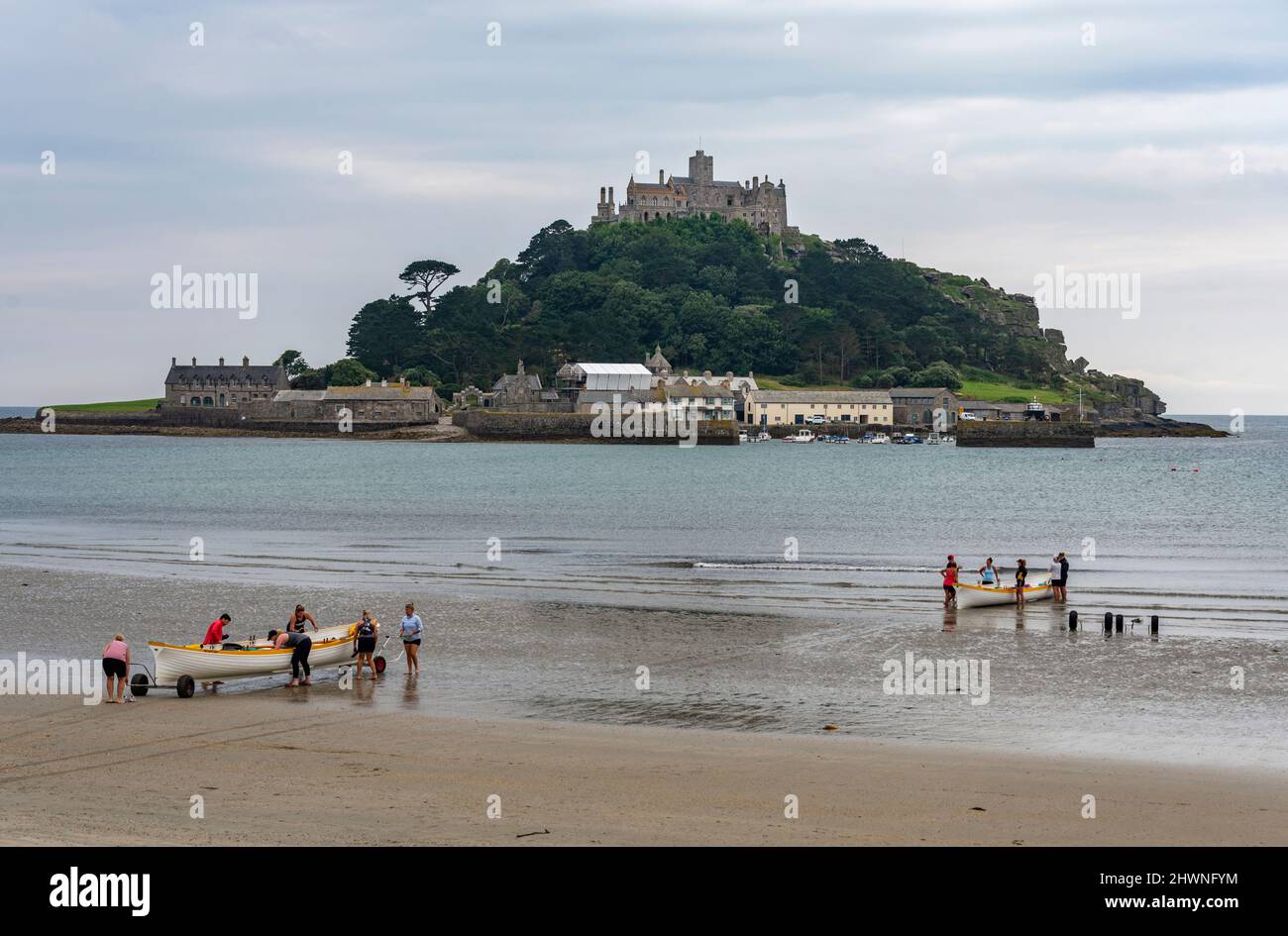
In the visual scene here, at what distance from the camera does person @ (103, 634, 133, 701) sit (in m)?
18.8

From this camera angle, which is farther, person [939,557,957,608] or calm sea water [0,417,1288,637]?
calm sea water [0,417,1288,637]

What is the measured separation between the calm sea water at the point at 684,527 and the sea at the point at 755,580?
0.74ft

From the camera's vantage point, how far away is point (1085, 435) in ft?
475

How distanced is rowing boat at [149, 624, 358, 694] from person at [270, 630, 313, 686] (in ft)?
0.30

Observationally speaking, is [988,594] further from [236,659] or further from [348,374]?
[348,374]

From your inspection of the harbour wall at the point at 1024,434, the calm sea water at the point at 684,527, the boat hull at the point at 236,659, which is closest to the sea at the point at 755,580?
the calm sea water at the point at 684,527

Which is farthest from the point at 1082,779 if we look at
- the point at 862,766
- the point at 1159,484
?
the point at 1159,484

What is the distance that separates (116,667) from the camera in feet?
61.6

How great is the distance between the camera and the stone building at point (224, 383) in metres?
164

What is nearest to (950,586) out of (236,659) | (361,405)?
(236,659)

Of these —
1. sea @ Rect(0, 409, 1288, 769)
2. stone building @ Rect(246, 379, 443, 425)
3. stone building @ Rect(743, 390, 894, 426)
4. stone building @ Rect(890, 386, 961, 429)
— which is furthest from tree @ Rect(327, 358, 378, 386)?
sea @ Rect(0, 409, 1288, 769)

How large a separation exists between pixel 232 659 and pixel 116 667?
5.90ft

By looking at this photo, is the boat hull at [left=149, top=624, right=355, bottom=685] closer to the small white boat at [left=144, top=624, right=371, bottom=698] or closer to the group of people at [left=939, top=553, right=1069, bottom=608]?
the small white boat at [left=144, top=624, right=371, bottom=698]
